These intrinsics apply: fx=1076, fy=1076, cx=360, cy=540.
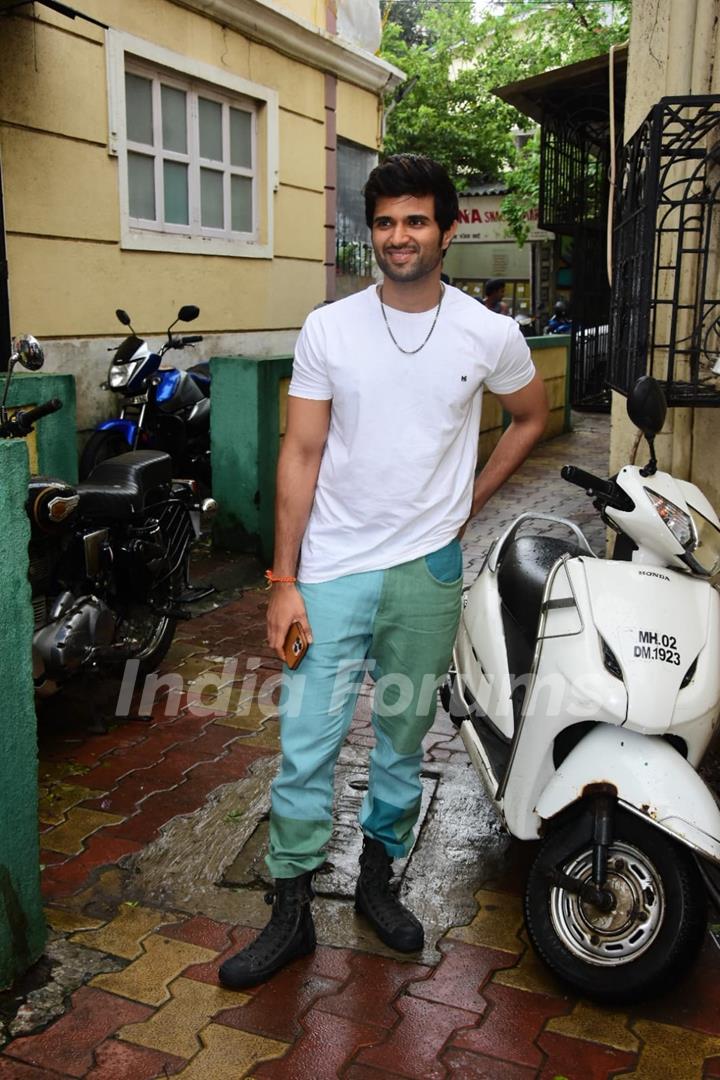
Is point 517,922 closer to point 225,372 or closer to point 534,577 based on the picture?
point 534,577

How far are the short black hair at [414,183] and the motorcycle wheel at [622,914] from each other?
1.59 meters

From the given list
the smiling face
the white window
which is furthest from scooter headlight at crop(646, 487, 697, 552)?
the white window

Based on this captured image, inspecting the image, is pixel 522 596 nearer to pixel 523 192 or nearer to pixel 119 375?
pixel 119 375

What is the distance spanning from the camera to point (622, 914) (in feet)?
8.66

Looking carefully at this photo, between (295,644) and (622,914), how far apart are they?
104cm

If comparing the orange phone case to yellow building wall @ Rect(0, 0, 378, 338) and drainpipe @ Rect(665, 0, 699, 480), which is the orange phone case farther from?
yellow building wall @ Rect(0, 0, 378, 338)

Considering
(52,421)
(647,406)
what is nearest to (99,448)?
(52,421)

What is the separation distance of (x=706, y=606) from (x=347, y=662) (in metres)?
0.97

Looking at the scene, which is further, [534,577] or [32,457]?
[32,457]

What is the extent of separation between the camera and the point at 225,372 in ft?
21.6

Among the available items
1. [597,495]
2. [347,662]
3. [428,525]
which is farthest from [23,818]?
[597,495]

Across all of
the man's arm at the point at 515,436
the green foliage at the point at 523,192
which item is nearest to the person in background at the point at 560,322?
the green foliage at the point at 523,192

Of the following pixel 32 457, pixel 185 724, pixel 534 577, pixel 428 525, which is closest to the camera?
pixel 428 525

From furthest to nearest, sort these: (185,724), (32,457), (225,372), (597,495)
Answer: (225,372) → (32,457) → (185,724) → (597,495)
